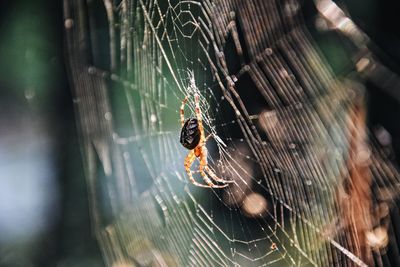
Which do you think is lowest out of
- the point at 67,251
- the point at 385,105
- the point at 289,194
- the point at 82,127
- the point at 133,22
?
the point at 67,251

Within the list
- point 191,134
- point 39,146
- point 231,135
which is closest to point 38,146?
point 39,146

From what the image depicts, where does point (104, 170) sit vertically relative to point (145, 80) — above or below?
below

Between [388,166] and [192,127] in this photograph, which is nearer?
[388,166]

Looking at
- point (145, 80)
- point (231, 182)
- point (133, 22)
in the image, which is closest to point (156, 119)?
point (145, 80)

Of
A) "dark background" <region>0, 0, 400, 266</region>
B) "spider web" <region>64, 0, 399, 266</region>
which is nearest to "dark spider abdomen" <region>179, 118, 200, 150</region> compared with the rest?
"spider web" <region>64, 0, 399, 266</region>

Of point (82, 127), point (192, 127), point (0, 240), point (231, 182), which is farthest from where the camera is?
point (82, 127)

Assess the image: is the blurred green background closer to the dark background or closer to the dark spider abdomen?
the dark background

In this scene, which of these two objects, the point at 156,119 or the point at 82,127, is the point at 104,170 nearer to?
the point at 82,127

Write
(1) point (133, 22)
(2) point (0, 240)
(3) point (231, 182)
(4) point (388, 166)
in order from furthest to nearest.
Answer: (2) point (0, 240)
(1) point (133, 22)
(3) point (231, 182)
(4) point (388, 166)
